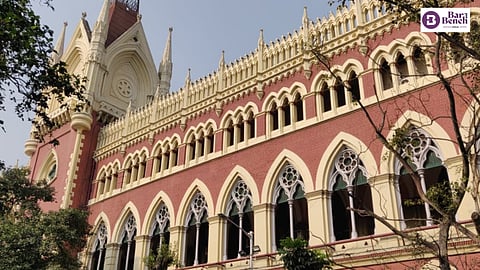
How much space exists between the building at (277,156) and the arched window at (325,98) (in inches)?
1.5

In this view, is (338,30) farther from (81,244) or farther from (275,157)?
(81,244)

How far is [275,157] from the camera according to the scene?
15523 mm

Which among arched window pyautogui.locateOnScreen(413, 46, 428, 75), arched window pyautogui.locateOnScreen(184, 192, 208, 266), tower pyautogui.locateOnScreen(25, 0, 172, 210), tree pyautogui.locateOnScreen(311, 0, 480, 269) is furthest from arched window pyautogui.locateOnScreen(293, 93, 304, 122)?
tower pyautogui.locateOnScreen(25, 0, 172, 210)

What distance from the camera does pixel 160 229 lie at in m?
18.9

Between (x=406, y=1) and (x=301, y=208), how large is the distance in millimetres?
10441

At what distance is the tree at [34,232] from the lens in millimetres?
15320

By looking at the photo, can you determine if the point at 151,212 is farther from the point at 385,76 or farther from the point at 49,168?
the point at 385,76

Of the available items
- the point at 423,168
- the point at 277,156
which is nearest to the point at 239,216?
the point at 277,156

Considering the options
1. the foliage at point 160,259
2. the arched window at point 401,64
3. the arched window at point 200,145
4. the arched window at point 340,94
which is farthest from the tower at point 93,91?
the arched window at point 401,64

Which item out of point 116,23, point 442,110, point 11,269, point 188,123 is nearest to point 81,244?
point 11,269

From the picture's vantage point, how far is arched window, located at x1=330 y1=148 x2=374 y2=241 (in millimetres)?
13250

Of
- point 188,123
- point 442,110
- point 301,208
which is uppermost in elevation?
point 188,123

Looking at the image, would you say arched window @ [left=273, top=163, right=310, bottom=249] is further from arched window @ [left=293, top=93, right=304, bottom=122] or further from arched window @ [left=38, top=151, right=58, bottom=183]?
arched window @ [left=38, top=151, right=58, bottom=183]

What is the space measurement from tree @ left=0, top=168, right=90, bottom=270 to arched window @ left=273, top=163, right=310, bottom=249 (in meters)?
8.00
